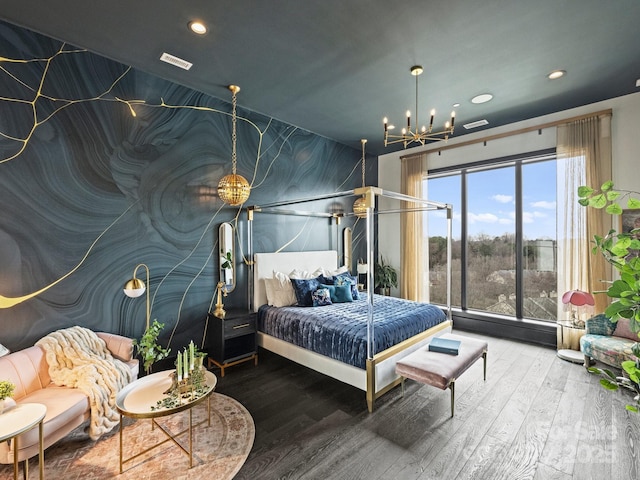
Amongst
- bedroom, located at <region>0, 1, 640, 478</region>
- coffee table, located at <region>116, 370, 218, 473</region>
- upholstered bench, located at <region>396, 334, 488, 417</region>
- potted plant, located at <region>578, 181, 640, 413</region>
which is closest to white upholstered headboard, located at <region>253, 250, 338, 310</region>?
bedroom, located at <region>0, 1, 640, 478</region>

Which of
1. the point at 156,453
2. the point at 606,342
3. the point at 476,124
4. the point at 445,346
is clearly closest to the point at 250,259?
the point at 156,453

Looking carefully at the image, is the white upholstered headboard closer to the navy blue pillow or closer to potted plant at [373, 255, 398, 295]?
the navy blue pillow

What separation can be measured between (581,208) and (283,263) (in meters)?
4.28

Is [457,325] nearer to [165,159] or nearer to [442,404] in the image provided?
[442,404]

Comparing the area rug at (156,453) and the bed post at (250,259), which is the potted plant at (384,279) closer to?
the bed post at (250,259)

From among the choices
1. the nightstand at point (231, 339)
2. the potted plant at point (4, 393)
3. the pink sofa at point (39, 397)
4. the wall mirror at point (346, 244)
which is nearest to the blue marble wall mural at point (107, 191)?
the nightstand at point (231, 339)

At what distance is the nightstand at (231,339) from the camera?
383 cm

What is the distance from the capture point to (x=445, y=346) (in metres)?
3.23

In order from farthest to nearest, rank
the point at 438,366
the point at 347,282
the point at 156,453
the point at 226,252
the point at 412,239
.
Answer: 1. the point at 412,239
2. the point at 347,282
3. the point at 226,252
4. the point at 438,366
5. the point at 156,453

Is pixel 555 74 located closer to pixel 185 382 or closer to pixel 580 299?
pixel 580 299

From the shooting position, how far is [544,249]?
4.84m

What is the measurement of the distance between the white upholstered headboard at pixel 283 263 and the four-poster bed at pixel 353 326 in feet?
0.05

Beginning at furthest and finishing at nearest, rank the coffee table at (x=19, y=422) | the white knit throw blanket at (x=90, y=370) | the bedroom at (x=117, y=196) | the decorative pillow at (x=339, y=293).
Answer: the decorative pillow at (x=339, y=293), the bedroom at (x=117, y=196), the white knit throw blanket at (x=90, y=370), the coffee table at (x=19, y=422)

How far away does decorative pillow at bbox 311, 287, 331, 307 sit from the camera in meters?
4.29
